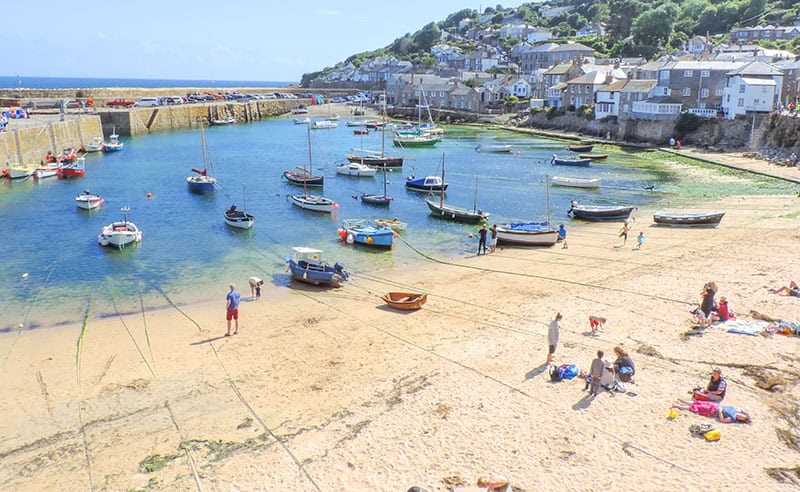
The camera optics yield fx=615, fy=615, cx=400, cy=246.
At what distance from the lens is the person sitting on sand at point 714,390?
551 inches

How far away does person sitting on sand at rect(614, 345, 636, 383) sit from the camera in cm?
1509

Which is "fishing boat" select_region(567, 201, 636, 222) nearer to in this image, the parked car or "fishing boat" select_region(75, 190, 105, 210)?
"fishing boat" select_region(75, 190, 105, 210)

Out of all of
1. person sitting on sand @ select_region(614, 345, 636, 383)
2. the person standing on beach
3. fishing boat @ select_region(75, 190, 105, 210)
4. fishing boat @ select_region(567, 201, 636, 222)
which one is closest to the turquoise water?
fishing boat @ select_region(75, 190, 105, 210)

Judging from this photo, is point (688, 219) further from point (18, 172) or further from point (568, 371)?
point (18, 172)

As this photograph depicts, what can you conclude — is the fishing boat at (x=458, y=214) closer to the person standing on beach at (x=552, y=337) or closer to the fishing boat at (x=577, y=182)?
the fishing boat at (x=577, y=182)

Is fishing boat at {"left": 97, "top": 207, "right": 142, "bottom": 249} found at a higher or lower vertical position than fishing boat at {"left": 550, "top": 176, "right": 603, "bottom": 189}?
lower

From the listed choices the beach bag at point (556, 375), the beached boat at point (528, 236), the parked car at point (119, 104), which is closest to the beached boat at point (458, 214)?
the beached boat at point (528, 236)

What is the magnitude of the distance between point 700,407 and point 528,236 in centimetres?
1891

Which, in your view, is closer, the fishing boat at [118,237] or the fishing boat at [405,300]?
the fishing boat at [405,300]

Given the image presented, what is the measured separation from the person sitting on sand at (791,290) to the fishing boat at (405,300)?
1212 cm

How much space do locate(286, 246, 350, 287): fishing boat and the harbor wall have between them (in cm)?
3923

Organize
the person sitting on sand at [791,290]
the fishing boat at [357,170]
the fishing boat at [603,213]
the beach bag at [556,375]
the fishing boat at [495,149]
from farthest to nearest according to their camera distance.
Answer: the fishing boat at [495,149], the fishing boat at [357,170], the fishing boat at [603,213], the person sitting on sand at [791,290], the beach bag at [556,375]

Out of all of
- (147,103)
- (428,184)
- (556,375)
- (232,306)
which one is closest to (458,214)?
(428,184)

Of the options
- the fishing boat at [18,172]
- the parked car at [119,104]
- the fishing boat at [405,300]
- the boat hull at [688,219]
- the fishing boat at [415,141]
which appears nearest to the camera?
the fishing boat at [405,300]
